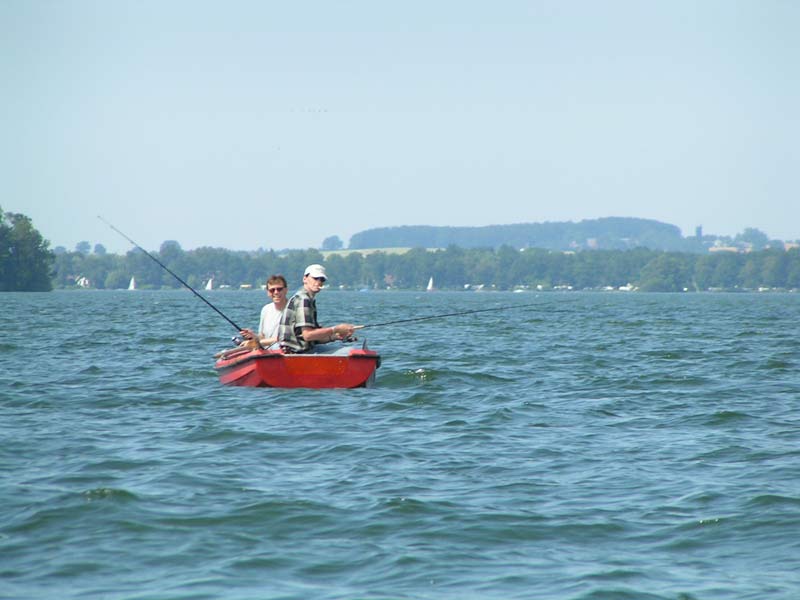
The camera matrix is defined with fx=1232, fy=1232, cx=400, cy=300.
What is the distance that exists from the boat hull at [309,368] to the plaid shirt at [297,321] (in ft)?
0.77

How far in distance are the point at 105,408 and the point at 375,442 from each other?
477 centimetres

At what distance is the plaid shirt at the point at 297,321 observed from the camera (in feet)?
56.2

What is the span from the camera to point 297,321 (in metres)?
17.4

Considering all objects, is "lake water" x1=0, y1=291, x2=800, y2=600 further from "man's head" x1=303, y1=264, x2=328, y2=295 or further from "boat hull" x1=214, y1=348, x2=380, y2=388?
"man's head" x1=303, y1=264, x2=328, y2=295

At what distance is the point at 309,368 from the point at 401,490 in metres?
7.20

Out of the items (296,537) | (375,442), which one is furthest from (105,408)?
(296,537)

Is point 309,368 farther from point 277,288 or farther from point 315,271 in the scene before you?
point 315,271

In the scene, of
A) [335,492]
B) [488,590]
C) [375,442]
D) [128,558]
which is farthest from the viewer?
[375,442]

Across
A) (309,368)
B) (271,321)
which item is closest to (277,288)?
(271,321)

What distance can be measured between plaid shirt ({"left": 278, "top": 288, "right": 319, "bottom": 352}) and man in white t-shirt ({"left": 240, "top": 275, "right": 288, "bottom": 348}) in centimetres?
43

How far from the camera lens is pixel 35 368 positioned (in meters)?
22.8

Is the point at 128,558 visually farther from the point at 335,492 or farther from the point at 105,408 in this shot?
the point at 105,408

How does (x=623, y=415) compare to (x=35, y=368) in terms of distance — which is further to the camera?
(x=35, y=368)

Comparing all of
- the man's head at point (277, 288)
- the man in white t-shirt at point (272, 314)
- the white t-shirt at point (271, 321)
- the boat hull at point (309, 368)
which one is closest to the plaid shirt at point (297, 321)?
the boat hull at point (309, 368)
